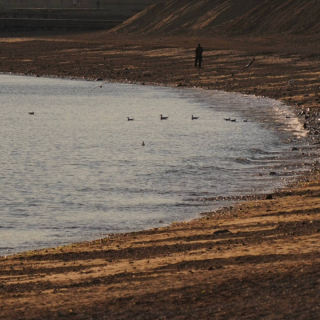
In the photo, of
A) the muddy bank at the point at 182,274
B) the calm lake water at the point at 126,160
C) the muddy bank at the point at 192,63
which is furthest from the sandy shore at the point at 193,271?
the muddy bank at the point at 192,63

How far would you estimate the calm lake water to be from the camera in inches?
443

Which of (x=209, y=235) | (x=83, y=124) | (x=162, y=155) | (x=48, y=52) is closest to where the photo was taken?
(x=209, y=235)

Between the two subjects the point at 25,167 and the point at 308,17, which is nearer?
the point at 25,167

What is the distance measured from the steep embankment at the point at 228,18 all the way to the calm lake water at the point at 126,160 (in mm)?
28701

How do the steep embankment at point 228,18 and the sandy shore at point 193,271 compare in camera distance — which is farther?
the steep embankment at point 228,18

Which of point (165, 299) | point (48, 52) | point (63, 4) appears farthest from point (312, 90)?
point (63, 4)

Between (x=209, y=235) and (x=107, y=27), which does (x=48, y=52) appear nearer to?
(x=107, y=27)

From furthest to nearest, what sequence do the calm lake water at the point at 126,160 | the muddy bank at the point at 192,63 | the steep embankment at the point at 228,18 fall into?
the steep embankment at the point at 228,18, the muddy bank at the point at 192,63, the calm lake water at the point at 126,160

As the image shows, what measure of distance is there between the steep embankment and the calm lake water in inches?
1130

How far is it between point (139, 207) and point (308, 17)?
1843 inches

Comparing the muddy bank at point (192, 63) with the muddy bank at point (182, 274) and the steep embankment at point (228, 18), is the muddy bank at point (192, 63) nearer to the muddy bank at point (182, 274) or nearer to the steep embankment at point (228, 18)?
the steep embankment at point (228, 18)

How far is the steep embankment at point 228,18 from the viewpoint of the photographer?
2250 inches

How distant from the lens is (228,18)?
6488 centimetres

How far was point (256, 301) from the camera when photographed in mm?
6238
